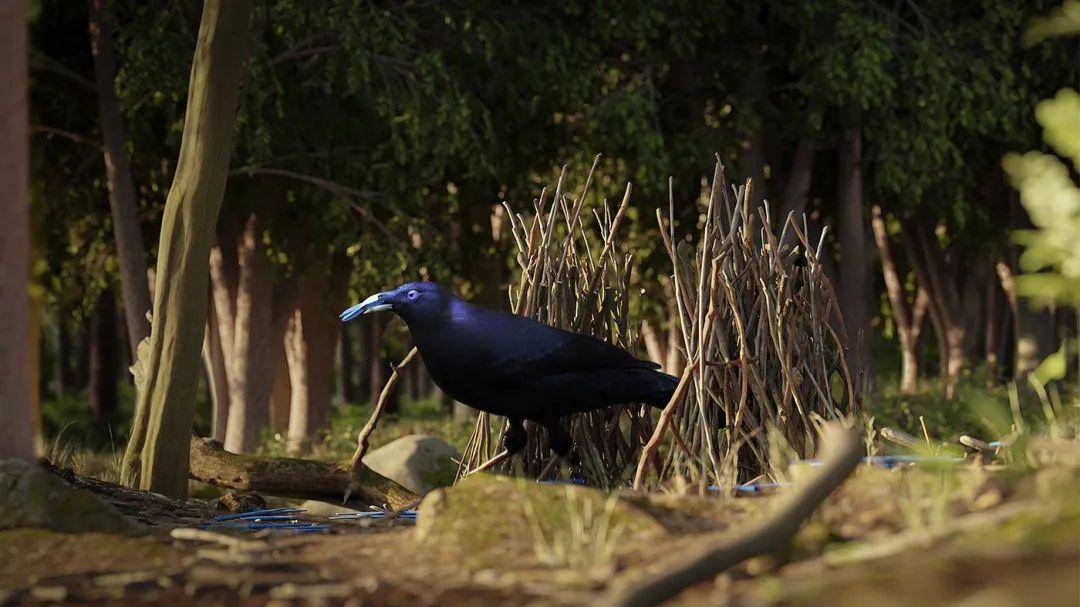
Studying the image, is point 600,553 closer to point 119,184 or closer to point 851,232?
point 119,184

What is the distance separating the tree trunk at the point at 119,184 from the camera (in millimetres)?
11117

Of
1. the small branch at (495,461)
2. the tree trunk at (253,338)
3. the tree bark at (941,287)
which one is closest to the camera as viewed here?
the small branch at (495,461)

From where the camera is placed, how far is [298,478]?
8.29m

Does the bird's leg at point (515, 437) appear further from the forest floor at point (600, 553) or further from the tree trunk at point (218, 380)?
the tree trunk at point (218, 380)

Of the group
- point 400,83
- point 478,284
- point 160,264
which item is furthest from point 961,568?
point 478,284

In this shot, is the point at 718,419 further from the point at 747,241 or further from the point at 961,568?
the point at 961,568

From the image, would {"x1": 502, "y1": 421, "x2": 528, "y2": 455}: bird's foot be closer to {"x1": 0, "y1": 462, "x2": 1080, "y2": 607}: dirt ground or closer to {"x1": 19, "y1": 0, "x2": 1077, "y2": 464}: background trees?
{"x1": 0, "y1": 462, "x2": 1080, "y2": 607}: dirt ground

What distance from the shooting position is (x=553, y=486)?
14.0 ft

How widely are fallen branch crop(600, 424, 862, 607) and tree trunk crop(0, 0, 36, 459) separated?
104 inches

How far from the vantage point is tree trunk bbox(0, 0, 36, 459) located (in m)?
5.10

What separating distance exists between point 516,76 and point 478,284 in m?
2.31

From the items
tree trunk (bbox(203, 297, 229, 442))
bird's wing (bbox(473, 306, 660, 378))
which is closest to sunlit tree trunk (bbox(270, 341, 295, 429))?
tree trunk (bbox(203, 297, 229, 442))

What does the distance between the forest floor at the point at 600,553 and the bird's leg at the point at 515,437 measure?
5.47 feet

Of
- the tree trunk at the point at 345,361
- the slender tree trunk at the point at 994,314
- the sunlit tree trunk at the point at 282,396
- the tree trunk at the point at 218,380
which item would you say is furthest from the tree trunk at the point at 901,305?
the tree trunk at the point at 218,380
